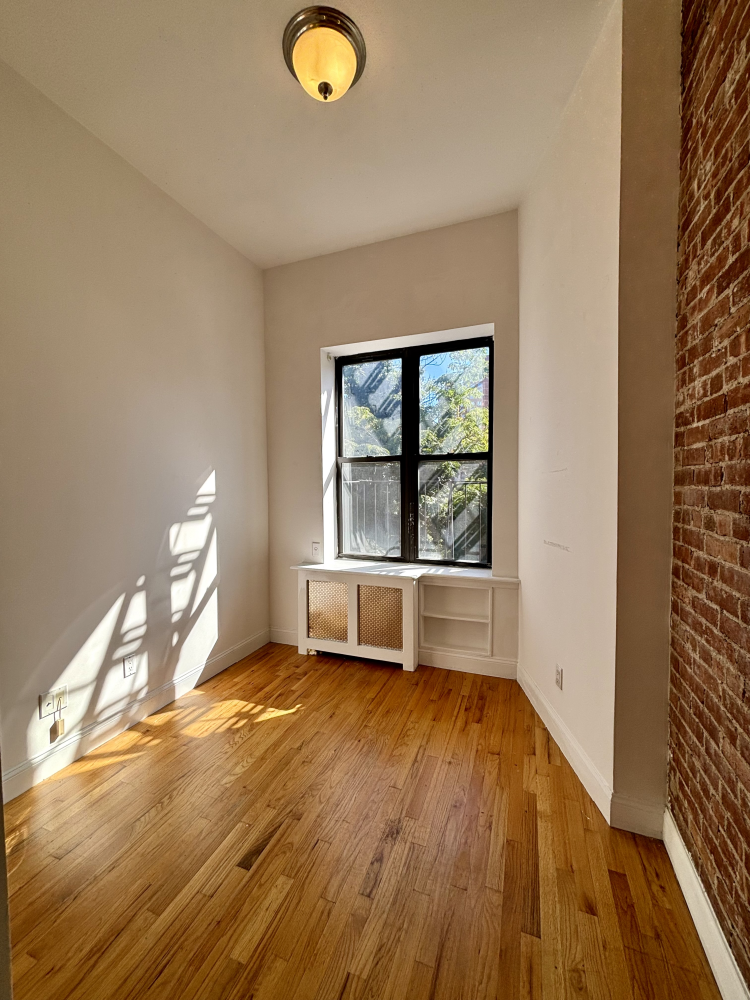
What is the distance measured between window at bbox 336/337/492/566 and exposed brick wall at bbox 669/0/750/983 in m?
1.56

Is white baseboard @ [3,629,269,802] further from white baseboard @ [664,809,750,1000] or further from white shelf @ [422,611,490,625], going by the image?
white baseboard @ [664,809,750,1000]

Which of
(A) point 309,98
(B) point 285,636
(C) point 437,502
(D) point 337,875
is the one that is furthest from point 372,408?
(D) point 337,875

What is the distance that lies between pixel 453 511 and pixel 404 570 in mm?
566

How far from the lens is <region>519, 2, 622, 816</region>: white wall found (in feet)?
5.18

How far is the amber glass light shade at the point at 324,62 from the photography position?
60.5 inches

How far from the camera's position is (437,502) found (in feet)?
10.2

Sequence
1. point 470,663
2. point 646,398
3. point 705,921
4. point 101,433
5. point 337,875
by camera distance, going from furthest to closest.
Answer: point 470,663
point 101,433
point 646,398
point 337,875
point 705,921

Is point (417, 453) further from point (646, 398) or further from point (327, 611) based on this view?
point (646, 398)

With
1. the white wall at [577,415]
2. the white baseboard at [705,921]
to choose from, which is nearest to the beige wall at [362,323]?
the white wall at [577,415]

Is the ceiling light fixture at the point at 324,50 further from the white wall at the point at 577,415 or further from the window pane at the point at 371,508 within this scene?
the window pane at the point at 371,508

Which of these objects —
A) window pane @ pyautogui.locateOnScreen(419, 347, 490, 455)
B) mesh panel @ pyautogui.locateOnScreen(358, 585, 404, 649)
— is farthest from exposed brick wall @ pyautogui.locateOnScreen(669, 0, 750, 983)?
mesh panel @ pyautogui.locateOnScreen(358, 585, 404, 649)

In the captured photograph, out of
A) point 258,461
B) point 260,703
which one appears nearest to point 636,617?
point 260,703

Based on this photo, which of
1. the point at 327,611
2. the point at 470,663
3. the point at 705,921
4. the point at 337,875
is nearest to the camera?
the point at 705,921

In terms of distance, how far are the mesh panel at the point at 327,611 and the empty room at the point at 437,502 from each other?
52mm
